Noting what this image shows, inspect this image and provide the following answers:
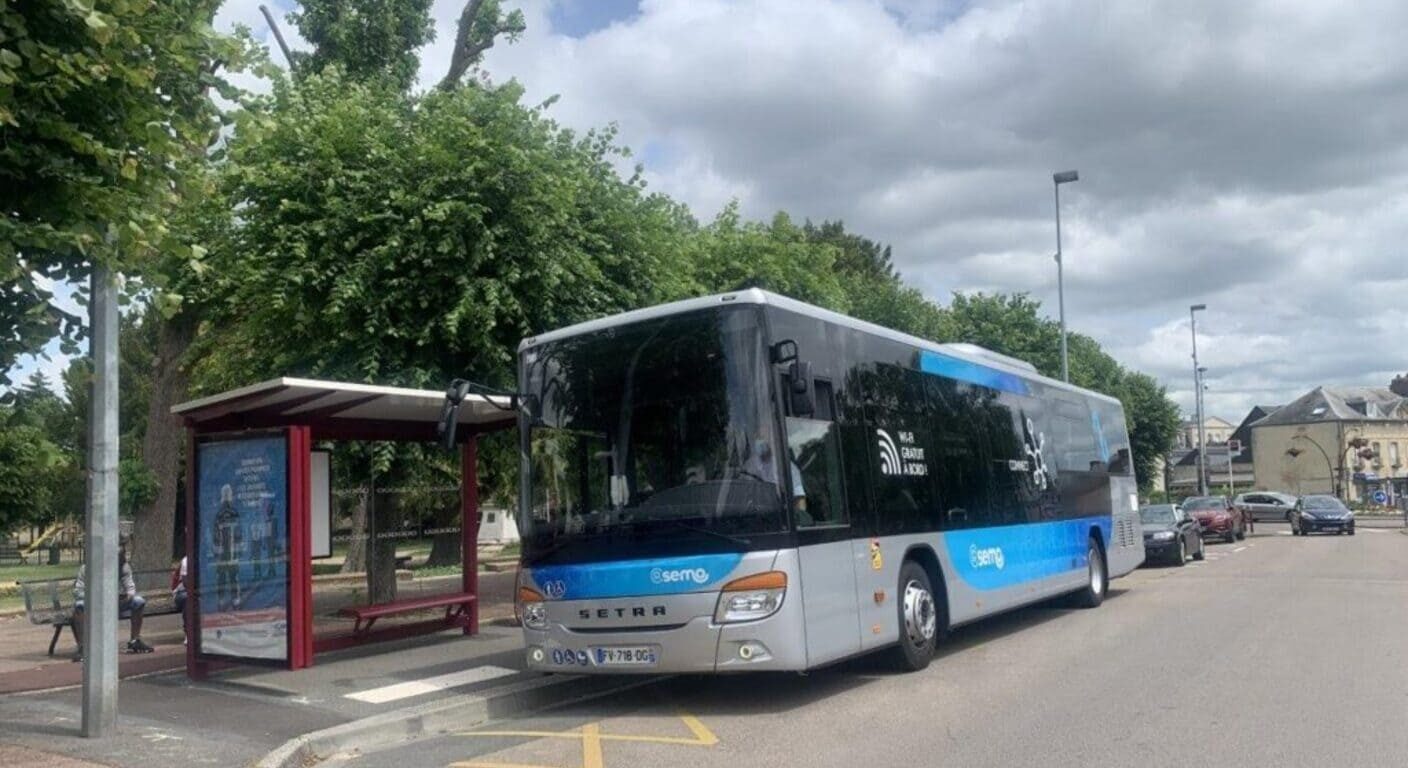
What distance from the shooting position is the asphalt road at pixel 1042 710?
7.70 metres

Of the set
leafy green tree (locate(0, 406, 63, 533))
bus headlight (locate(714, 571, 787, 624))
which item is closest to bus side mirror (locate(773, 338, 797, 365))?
bus headlight (locate(714, 571, 787, 624))

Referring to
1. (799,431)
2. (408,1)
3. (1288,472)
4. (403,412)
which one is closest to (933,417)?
(799,431)

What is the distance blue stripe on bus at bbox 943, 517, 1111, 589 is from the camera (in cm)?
1228

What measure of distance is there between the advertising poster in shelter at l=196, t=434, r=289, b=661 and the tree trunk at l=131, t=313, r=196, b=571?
1337cm

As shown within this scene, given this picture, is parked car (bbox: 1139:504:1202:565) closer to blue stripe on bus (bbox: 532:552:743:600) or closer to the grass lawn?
blue stripe on bus (bbox: 532:552:743:600)

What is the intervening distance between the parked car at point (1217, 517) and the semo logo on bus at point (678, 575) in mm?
31774

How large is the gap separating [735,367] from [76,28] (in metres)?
5.01

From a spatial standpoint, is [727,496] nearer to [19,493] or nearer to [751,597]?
[751,597]

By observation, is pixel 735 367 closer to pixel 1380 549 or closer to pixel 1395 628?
pixel 1395 628

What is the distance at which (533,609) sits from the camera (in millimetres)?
10047

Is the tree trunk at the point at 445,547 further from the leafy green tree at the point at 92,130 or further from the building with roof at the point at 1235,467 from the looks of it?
the building with roof at the point at 1235,467

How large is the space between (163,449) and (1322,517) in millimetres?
40342

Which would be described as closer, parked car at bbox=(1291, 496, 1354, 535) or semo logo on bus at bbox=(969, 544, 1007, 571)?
semo logo on bus at bbox=(969, 544, 1007, 571)

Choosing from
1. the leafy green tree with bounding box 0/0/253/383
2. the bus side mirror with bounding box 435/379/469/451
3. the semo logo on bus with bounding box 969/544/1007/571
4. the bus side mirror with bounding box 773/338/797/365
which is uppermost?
the leafy green tree with bounding box 0/0/253/383
